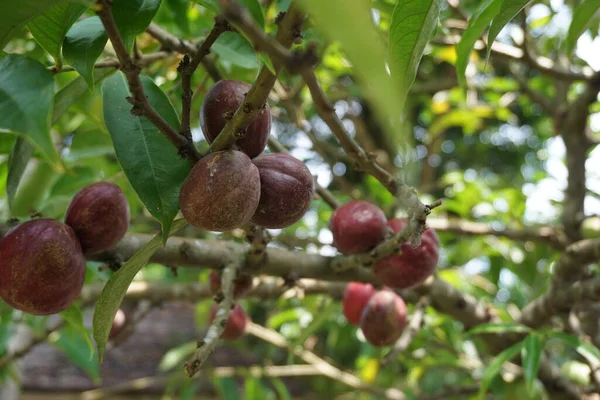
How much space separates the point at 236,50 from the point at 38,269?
0.58 m

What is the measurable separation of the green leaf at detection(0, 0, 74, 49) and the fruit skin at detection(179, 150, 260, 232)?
28 cm

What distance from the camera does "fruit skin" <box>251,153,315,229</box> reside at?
2.94ft

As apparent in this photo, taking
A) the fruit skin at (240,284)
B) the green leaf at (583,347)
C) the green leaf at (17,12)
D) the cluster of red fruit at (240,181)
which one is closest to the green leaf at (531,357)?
the green leaf at (583,347)

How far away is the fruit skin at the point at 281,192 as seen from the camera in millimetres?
897

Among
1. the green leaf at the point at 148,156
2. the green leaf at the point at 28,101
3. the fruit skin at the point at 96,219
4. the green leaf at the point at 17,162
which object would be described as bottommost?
the fruit skin at the point at 96,219

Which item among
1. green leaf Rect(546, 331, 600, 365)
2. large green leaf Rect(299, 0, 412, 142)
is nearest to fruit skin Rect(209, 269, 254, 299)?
green leaf Rect(546, 331, 600, 365)

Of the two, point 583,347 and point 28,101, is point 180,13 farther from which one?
point 583,347

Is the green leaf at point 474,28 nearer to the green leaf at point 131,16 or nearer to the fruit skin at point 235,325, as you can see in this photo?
the green leaf at point 131,16

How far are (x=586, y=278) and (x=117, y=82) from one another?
1.47 metres

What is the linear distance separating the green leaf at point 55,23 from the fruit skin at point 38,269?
1.05 ft

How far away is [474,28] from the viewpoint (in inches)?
41.1

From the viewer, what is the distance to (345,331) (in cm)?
293

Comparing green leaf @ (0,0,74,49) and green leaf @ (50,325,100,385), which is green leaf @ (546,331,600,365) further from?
green leaf @ (50,325,100,385)

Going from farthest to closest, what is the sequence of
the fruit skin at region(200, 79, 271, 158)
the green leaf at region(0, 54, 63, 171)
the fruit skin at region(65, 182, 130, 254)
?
the fruit skin at region(65, 182, 130, 254), the fruit skin at region(200, 79, 271, 158), the green leaf at region(0, 54, 63, 171)
